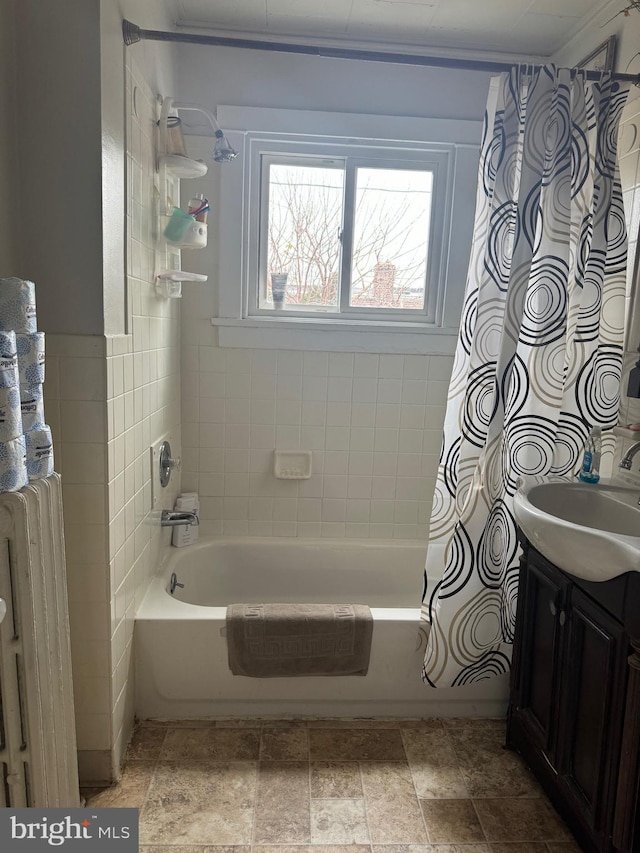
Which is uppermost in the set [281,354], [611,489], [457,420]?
[281,354]

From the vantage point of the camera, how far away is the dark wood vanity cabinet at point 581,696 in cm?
134

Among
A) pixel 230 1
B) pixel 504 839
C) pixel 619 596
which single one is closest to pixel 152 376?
pixel 230 1

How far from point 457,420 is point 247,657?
3.42 feet

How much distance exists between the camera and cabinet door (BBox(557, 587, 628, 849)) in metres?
1.38

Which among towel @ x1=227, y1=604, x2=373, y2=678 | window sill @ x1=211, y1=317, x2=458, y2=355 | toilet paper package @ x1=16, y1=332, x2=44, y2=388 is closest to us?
toilet paper package @ x1=16, y1=332, x2=44, y2=388

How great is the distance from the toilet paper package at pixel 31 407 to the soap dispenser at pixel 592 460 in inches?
59.1

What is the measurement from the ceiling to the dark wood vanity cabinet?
1893 millimetres

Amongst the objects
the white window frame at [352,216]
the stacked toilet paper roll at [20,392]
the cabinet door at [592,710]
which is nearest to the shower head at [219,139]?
the white window frame at [352,216]

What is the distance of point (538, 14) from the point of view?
2.22m

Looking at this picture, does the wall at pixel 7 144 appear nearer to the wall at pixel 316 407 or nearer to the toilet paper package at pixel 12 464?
the toilet paper package at pixel 12 464

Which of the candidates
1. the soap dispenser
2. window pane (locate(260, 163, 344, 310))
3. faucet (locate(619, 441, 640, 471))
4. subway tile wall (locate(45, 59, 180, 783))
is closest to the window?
window pane (locate(260, 163, 344, 310))

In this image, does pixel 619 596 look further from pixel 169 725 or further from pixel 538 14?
pixel 538 14

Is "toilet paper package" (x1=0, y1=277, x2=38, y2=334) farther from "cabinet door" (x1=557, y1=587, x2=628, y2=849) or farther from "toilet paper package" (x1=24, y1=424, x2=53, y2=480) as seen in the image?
"cabinet door" (x1=557, y1=587, x2=628, y2=849)

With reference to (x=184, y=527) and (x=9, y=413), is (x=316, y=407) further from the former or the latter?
(x=9, y=413)
